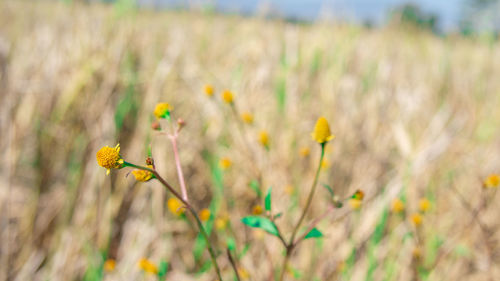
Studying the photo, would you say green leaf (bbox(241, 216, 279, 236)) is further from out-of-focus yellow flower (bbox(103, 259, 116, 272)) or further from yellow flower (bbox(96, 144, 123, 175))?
out-of-focus yellow flower (bbox(103, 259, 116, 272))

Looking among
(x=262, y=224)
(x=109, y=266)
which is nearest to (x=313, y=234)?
(x=262, y=224)

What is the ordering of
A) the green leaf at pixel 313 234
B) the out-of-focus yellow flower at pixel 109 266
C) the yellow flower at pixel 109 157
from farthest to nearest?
the out-of-focus yellow flower at pixel 109 266 → the green leaf at pixel 313 234 → the yellow flower at pixel 109 157

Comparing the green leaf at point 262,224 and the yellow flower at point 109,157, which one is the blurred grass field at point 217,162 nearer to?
the green leaf at point 262,224

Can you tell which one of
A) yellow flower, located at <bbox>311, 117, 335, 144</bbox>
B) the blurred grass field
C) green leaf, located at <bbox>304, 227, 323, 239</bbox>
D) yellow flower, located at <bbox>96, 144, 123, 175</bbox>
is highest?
yellow flower, located at <bbox>96, 144, 123, 175</bbox>

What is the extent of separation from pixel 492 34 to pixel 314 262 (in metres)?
1.80

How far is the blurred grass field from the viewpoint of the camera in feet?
3.19

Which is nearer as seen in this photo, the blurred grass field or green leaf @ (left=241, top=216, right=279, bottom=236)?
green leaf @ (left=241, top=216, right=279, bottom=236)

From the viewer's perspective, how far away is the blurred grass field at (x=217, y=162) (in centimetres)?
97

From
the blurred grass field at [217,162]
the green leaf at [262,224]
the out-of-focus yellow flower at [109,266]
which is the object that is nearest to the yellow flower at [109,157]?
the green leaf at [262,224]

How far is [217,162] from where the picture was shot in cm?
116

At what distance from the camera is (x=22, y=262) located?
3.19ft

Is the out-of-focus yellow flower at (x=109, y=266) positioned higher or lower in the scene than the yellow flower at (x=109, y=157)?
lower

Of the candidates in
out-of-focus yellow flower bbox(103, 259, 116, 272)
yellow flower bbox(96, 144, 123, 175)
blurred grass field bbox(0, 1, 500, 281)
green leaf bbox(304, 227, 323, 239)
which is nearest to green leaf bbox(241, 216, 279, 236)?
green leaf bbox(304, 227, 323, 239)

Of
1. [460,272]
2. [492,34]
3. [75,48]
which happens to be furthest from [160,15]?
[460,272]
